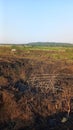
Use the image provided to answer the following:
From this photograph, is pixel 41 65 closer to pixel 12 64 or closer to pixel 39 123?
pixel 12 64

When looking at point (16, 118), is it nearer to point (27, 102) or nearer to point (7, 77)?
point (27, 102)

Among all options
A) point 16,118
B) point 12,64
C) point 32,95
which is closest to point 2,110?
point 16,118

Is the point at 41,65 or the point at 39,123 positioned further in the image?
the point at 41,65

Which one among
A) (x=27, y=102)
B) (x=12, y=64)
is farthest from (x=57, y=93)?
(x=12, y=64)

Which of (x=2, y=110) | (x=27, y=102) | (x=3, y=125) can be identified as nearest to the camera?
(x=3, y=125)

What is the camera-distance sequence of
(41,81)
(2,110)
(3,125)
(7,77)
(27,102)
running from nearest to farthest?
(3,125) → (2,110) → (27,102) → (41,81) → (7,77)

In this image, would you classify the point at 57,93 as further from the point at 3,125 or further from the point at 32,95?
the point at 3,125

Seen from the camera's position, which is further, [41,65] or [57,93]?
[41,65]

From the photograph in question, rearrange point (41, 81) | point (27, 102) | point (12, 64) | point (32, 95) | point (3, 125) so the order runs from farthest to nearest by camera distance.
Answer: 1. point (12, 64)
2. point (41, 81)
3. point (32, 95)
4. point (27, 102)
5. point (3, 125)

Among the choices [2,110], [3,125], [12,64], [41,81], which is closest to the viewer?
[3,125]
